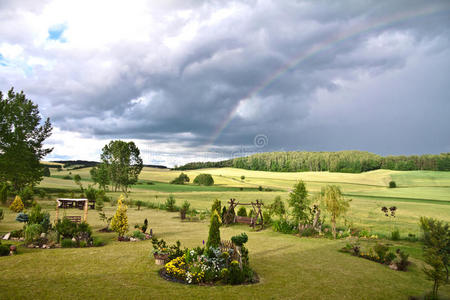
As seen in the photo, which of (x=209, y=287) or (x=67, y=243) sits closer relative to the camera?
(x=209, y=287)

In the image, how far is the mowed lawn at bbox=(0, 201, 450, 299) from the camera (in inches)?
363

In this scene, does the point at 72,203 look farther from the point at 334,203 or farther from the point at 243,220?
the point at 334,203

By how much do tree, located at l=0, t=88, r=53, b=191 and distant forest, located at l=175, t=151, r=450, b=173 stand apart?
116 meters

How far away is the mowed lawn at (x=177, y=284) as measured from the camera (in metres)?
9.23

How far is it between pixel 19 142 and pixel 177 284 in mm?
42144

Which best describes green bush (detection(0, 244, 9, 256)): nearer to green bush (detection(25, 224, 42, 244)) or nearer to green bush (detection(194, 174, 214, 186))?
green bush (detection(25, 224, 42, 244))

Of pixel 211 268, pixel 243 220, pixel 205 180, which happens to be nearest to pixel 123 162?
pixel 205 180

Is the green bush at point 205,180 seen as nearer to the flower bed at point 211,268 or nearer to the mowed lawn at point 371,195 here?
the mowed lawn at point 371,195

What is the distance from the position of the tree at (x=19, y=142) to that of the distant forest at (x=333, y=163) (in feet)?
381

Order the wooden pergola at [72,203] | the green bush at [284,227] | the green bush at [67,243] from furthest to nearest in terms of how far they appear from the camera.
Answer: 1. the green bush at [284,227]
2. the wooden pergola at [72,203]
3. the green bush at [67,243]

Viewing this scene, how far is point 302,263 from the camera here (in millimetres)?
13875

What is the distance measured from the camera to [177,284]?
33.3ft

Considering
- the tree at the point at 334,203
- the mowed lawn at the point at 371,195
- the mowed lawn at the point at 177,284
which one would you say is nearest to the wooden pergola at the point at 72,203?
the mowed lawn at the point at 177,284

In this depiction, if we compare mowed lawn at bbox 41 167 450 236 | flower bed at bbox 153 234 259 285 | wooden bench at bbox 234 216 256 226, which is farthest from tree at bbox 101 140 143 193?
flower bed at bbox 153 234 259 285
